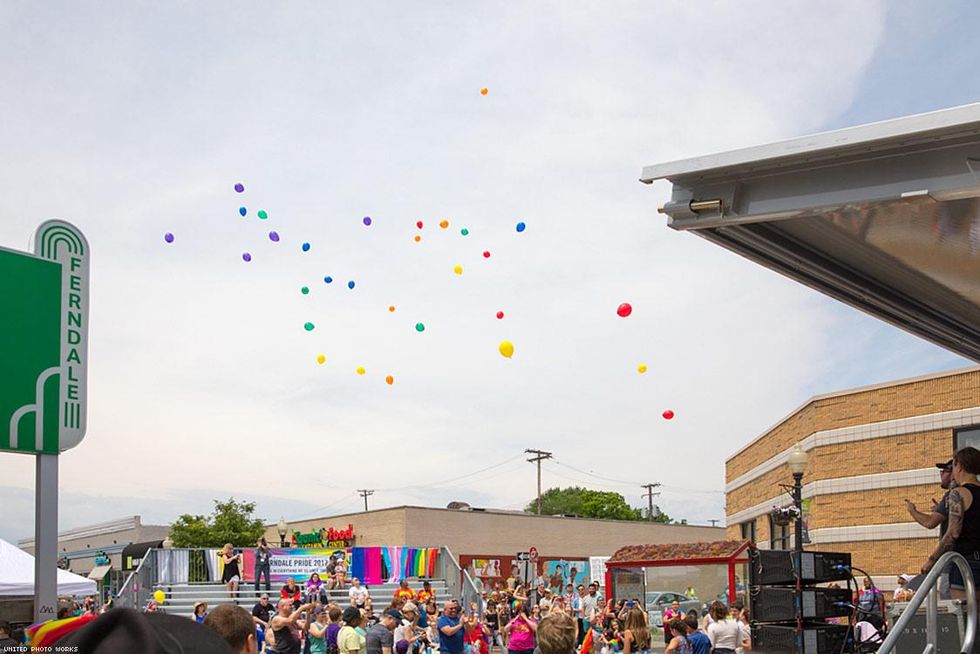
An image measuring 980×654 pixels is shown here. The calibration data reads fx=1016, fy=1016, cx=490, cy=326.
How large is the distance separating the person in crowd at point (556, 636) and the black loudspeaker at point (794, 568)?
7145 millimetres

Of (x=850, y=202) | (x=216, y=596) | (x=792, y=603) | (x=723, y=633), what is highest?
(x=850, y=202)

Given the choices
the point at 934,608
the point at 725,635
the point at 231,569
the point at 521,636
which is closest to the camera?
the point at 934,608

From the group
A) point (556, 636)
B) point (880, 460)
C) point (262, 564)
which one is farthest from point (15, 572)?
point (880, 460)

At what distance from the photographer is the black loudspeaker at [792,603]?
451 inches

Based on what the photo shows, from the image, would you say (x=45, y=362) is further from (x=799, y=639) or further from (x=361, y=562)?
(x=361, y=562)

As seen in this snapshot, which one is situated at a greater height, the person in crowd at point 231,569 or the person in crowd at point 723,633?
the person in crowd at point 723,633

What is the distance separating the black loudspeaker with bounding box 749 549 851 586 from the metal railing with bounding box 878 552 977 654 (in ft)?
17.8

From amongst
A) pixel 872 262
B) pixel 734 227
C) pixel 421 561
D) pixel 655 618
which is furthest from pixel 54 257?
pixel 421 561

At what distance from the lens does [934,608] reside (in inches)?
232

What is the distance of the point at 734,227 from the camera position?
534 cm

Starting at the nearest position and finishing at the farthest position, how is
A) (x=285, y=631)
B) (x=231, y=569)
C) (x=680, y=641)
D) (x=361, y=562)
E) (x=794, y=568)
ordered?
(x=794, y=568) < (x=285, y=631) < (x=680, y=641) < (x=231, y=569) < (x=361, y=562)

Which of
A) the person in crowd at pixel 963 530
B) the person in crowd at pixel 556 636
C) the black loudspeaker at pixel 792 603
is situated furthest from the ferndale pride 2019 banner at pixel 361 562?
the person in crowd at pixel 556 636

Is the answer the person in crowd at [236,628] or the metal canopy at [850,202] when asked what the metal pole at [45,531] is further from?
the metal canopy at [850,202]

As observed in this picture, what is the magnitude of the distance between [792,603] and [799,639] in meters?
0.44
